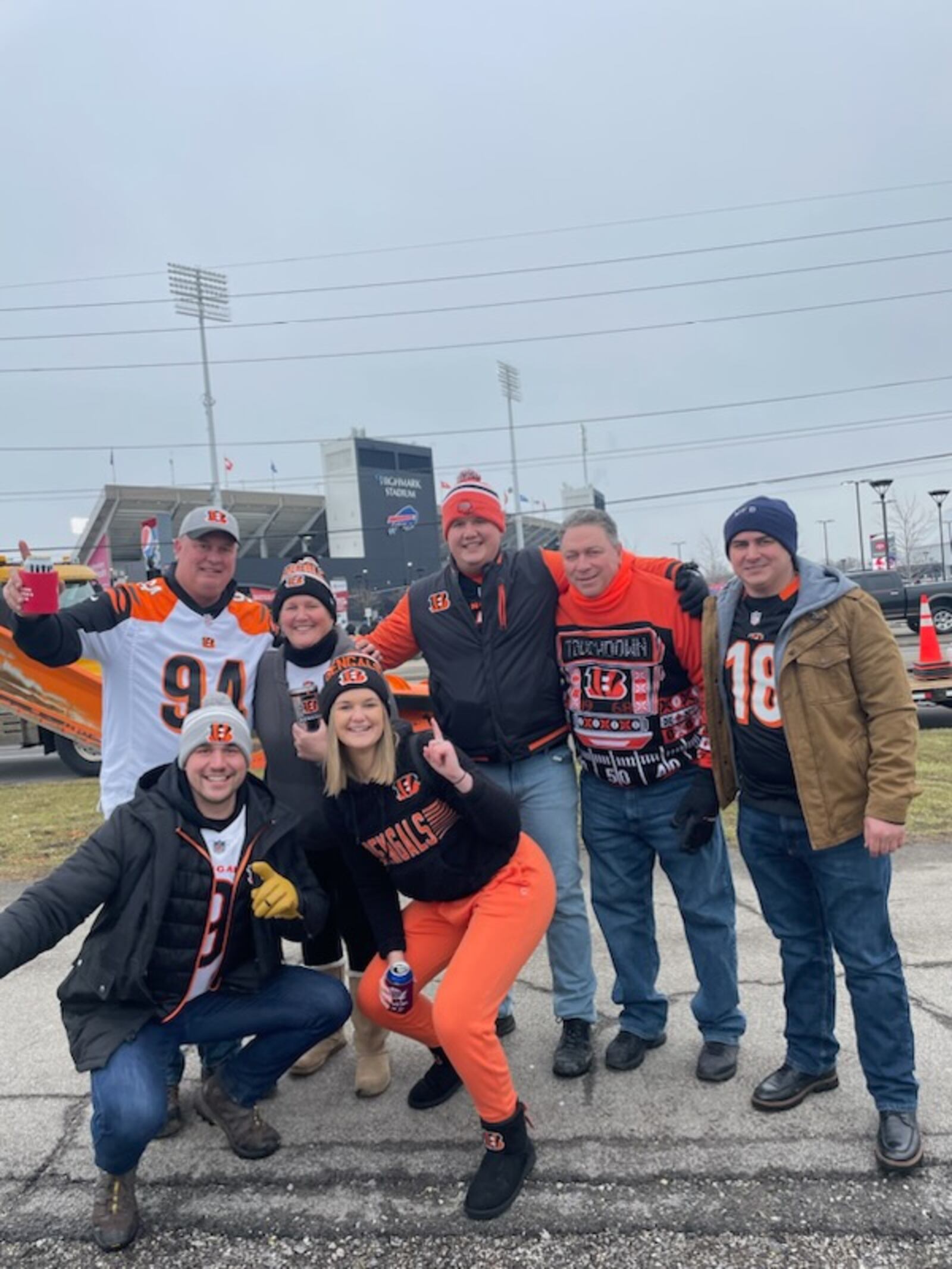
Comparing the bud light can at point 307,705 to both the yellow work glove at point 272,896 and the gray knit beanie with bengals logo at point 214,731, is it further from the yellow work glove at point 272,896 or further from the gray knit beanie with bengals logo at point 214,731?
the yellow work glove at point 272,896

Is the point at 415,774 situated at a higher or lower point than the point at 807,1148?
higher

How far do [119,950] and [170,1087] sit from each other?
848 millimetres

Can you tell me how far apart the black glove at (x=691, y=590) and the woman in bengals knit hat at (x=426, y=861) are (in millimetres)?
954

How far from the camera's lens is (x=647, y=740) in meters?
3.37

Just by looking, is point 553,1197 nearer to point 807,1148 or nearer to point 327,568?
point 807,1148

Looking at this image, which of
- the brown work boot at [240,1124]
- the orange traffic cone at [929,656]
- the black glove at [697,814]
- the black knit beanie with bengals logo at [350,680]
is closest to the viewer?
the brown work boot at [240,1124]

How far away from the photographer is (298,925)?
9.95 ft

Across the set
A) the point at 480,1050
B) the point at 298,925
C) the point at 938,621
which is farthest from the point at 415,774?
the point at 938,621

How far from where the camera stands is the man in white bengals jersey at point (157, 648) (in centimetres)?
348

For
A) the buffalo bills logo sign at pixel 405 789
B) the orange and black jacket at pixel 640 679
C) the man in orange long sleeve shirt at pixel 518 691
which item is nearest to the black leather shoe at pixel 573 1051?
the man in orange long sleeve shirt at pixel 518 691

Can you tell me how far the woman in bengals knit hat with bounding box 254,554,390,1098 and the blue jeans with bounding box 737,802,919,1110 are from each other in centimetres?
146

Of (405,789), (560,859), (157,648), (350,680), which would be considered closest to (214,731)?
(350,680)

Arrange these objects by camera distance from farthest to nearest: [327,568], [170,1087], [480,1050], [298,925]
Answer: [327,568] → [170,1087] → [298,925] → [480,1050]

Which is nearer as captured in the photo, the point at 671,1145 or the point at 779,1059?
the point at 671,1145
